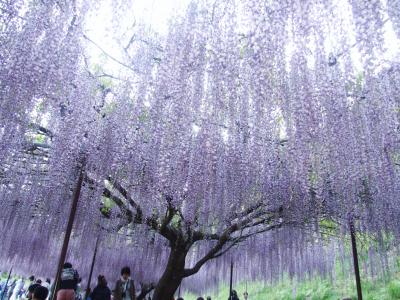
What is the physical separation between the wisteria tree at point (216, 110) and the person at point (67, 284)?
1.63 meters

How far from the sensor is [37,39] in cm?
457

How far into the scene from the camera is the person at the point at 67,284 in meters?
5.12

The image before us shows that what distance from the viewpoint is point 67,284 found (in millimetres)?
5270

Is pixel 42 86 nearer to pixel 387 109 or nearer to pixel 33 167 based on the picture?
pixel 33 167

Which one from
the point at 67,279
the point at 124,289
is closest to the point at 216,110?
the point at 124,289

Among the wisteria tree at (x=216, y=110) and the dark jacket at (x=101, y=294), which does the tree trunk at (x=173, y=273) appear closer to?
the wisteria tree at (x=216, y=110)

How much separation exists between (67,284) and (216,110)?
11.0 feet

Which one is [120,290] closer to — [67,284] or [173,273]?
[67,284]

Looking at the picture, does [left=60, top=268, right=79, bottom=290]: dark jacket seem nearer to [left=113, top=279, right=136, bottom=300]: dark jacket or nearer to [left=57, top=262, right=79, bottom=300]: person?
[left=57, top=262, right=79, bottom=300]: person

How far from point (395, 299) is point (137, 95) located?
1034cm

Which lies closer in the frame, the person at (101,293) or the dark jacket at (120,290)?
the dark jacket at (120,290)

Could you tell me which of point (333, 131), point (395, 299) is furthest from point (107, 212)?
point (395, 299)

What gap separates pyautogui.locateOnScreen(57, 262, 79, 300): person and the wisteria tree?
1635mm

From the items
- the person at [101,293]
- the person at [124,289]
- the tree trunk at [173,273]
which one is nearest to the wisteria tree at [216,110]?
the tree trunk at [173,273]
